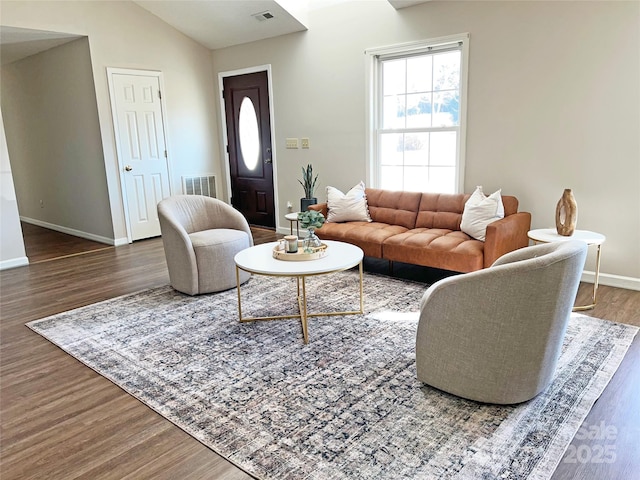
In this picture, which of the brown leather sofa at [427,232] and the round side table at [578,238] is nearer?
the round side table at [578,238]

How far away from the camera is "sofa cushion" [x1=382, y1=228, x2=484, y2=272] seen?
3.56 m

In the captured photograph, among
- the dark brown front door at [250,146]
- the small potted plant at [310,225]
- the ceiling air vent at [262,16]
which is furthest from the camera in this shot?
the dark brown front door at [250,146]

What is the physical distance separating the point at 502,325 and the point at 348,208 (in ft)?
9.12

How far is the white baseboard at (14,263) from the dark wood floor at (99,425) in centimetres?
172

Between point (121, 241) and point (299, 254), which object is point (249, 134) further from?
Result: point (299, 254)

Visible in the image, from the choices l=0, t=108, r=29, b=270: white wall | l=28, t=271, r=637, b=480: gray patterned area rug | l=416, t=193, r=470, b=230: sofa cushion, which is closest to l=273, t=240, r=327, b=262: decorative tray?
l=28, t=271, r=637, b=480: gray patterned area rug

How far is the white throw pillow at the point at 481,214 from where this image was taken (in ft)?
12.4

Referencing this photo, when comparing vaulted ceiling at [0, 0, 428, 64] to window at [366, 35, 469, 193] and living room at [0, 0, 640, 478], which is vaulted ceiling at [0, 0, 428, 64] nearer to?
living room at [0, 0, 640, 478]

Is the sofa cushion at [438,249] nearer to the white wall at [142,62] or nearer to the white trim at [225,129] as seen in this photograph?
the white trim at [225,129]

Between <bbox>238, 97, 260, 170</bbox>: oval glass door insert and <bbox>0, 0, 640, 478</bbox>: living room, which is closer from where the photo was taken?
<bbox>0, 0, 640, 478</bbox>: living room

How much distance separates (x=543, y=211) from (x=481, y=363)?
2.38 m

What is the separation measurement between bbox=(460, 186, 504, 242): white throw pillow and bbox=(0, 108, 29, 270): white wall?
4533mm

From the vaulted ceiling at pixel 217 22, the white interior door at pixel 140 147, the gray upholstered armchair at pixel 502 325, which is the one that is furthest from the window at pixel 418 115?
the white interior door at pixel 140 147

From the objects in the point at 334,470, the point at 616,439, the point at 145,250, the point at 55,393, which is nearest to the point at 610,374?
the point at 616,439
